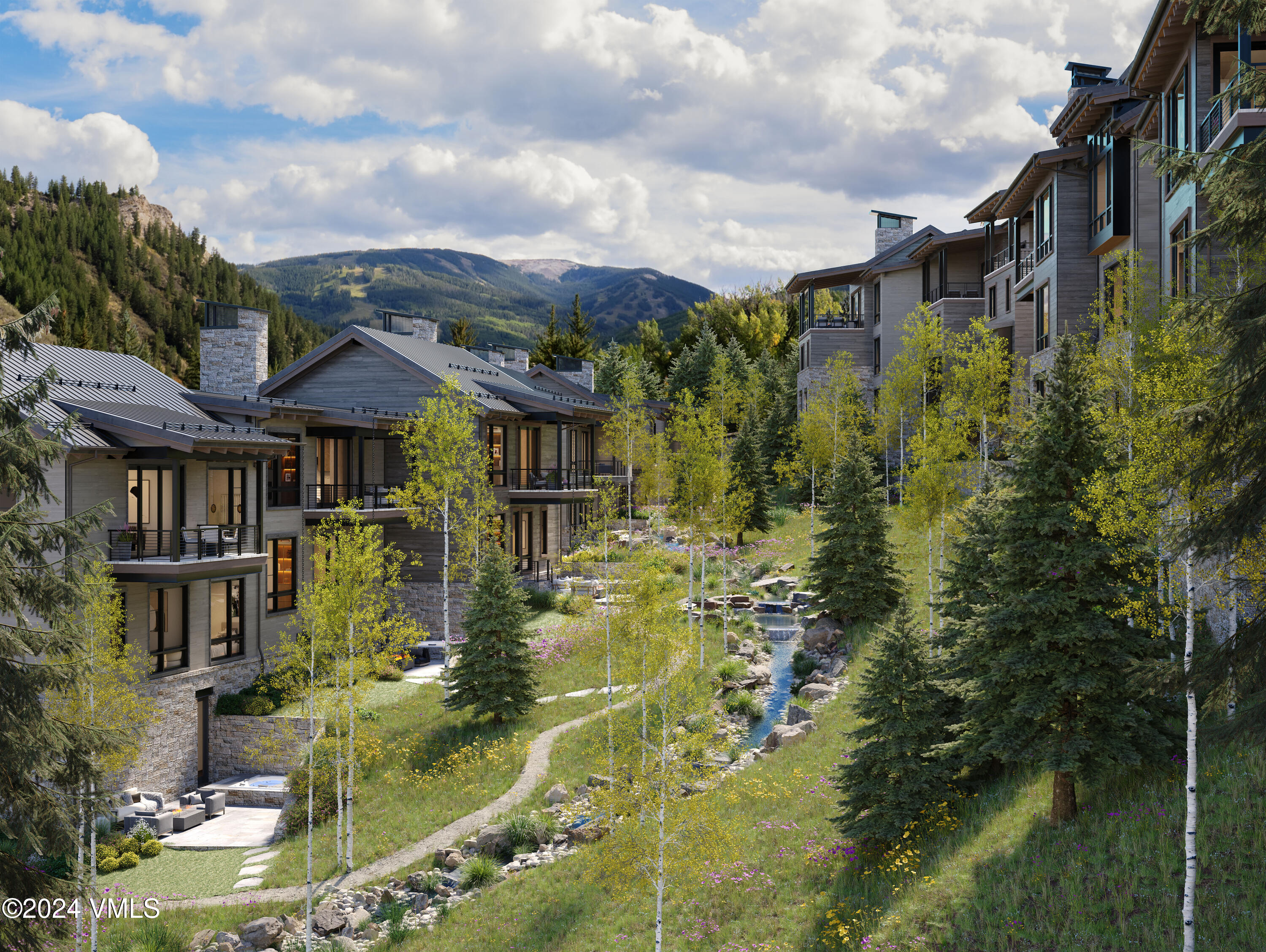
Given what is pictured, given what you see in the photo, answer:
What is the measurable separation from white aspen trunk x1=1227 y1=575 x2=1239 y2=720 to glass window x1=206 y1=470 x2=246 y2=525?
2441 centimetres

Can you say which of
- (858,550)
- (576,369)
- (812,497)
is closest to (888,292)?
(812,497)

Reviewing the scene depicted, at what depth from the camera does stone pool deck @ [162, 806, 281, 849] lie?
21.2m

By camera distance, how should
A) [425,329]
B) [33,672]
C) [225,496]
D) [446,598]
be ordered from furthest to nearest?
[425,329], [446,598], [225,496], [33,672]

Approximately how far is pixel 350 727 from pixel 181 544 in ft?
25.3

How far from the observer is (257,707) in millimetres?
25125

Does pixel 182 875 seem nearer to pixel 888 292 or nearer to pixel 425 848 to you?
pixel 425 848

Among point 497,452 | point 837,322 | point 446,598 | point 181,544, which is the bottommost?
point 446,598

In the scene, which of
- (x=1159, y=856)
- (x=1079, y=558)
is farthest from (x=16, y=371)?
(x=1159, y=856)

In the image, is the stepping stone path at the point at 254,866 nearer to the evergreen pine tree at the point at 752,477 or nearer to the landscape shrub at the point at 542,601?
the landscape shrub at the point at 542,601

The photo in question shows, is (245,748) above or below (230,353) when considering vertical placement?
below

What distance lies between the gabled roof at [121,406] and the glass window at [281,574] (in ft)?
14.3

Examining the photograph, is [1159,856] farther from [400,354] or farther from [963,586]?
[400,354]

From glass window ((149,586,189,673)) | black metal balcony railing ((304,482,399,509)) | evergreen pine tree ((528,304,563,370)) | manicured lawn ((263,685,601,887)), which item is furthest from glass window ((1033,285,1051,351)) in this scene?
evergreen pine tree ((528,304,563,370))

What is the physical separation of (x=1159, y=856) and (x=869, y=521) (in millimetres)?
17675
